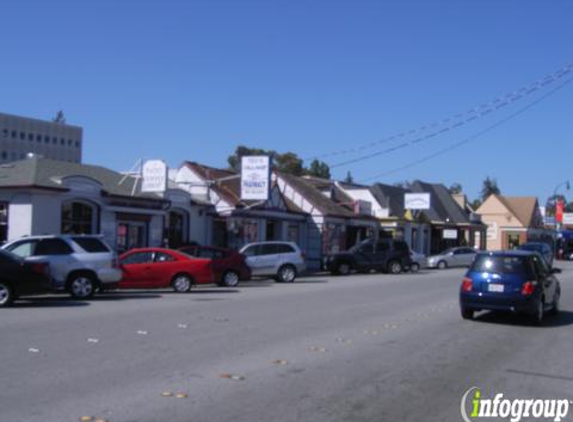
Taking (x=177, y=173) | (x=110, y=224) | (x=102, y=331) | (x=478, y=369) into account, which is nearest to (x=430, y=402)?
(x=478, y=369)

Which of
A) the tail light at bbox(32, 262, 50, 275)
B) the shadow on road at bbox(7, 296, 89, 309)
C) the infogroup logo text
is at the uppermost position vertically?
the tail light at bbox(32, 262, 50, 275)

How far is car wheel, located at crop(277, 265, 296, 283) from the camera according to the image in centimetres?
2788

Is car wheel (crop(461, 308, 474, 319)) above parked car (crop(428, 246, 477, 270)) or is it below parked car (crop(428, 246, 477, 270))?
below

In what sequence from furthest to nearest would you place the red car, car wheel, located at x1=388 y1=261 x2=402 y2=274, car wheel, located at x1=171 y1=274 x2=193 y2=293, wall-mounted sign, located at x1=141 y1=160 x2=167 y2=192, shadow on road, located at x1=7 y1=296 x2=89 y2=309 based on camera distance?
car wheel, located at x1=388 y1=261 x2=402 y2=274, wall-mounted sign, located at x1=141 y1=160 x2=167 y2=192, car wheel, located at x1=171 y1=274 x2=193 y2=293, the red car, shadow on road, located at x1=7 y1=296 x2=89 y2=309

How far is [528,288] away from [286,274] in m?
14.7

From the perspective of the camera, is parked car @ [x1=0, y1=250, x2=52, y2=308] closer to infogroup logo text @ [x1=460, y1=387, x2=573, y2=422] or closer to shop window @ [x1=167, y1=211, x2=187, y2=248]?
infogroup logo text @ [x1=460, y1=387, x2=573, y2=422]

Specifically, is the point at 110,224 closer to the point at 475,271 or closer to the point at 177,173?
the point at 177,173

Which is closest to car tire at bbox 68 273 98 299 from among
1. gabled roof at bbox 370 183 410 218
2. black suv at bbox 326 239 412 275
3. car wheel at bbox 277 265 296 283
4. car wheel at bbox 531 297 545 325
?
car wheel at bbox 277 265 296 283

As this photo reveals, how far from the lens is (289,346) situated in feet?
35.1

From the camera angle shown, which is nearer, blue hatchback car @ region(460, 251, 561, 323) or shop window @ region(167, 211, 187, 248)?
blue hatchback car @ region(460, 251, 561, 323)

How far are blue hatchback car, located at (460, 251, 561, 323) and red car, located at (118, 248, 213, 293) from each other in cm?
949

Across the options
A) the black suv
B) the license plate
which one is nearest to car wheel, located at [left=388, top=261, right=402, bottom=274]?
the black suv

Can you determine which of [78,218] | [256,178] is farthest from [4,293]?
[256,178]

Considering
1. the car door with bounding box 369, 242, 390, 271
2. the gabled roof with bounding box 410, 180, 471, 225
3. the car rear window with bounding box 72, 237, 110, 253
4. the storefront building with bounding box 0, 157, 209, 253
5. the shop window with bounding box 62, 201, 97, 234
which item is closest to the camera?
the car rear window with bounding box 72, 237, 110, 253
